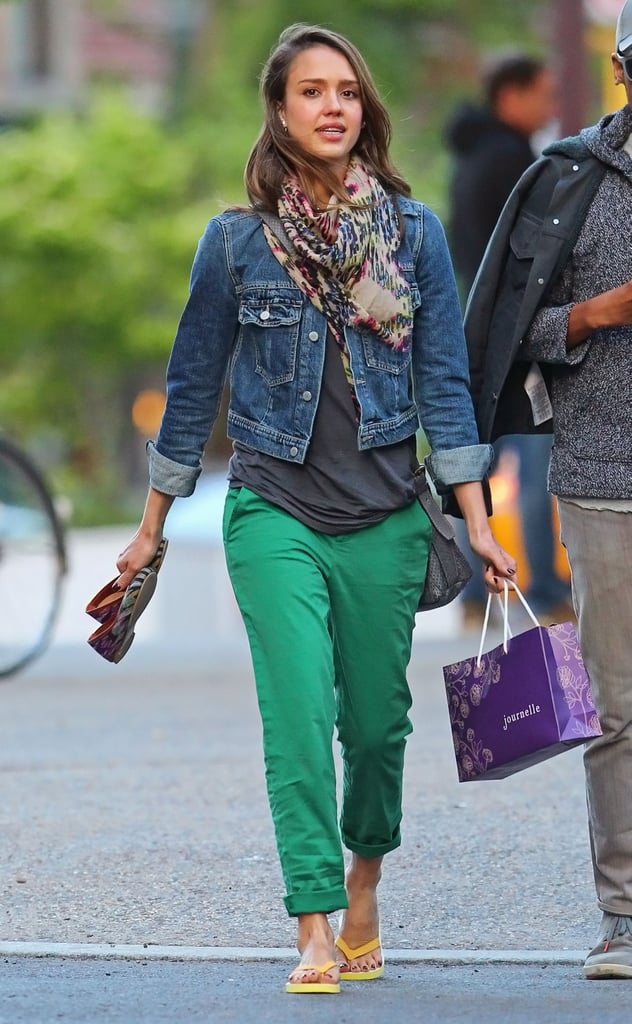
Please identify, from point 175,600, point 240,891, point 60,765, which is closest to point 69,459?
point 175,600

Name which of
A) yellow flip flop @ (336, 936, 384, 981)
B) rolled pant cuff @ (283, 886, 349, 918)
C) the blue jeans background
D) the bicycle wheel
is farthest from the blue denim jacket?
the blue jeans background

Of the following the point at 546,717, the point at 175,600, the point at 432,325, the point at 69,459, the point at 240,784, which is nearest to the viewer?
the point at 546,717

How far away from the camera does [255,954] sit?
14.5ft

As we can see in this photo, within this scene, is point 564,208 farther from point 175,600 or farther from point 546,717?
point 175,600

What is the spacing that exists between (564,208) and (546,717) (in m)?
1.06

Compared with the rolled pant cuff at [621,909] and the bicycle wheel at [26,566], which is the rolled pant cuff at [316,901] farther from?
the bicycle wheel at [26,566]

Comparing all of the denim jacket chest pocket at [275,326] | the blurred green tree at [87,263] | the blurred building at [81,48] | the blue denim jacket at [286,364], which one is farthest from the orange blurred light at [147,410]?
the denim jacket chest pocket at [275,326]

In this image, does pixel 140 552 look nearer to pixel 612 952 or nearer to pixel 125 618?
pixel 125 618

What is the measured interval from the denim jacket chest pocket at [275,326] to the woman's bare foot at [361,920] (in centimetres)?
104

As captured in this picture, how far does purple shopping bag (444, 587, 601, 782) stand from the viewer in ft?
13.1

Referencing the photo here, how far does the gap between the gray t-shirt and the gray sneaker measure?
96cm

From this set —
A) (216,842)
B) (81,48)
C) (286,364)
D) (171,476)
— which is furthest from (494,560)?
(81,48)

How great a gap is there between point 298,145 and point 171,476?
730mm

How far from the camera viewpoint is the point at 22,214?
22469 mm
